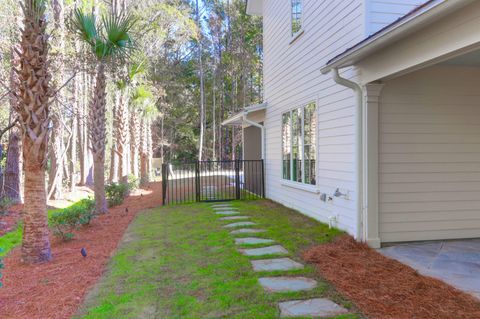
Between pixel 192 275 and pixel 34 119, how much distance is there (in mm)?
2852

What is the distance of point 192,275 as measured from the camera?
12.5ft

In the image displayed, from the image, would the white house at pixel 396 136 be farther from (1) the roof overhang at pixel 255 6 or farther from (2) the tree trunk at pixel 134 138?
(2) the tree trunk at pixel 134 138

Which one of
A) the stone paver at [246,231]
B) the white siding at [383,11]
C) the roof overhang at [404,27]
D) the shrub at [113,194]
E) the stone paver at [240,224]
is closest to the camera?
the roof overhang at [404,27]

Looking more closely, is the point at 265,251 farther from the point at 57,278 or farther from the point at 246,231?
the point at 57,278

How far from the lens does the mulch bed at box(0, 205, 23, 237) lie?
747 cm

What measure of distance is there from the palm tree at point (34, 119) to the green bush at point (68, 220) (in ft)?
3.89

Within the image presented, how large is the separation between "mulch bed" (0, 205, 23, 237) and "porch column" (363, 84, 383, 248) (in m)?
7.00

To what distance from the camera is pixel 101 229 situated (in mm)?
6789

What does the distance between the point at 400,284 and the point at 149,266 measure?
109 inches

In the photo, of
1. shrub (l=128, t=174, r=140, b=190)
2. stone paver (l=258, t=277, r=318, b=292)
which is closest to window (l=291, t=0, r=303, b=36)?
stone paver (l=258, t=277, r=318, b=292)

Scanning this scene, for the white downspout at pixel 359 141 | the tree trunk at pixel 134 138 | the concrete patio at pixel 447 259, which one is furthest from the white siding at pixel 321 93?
the tree trunk at pixel 134 138

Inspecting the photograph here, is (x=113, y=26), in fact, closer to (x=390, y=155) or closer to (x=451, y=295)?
(x=390, y=155)

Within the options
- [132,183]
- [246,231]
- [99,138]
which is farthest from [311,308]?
[132,183]

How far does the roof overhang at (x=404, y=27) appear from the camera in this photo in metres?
2.74
